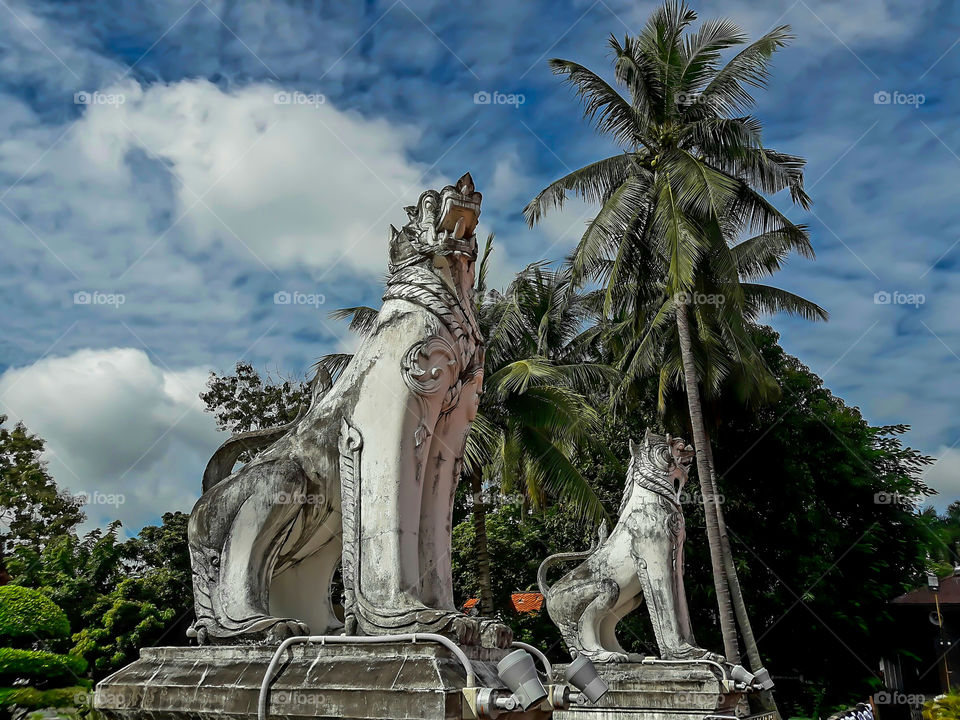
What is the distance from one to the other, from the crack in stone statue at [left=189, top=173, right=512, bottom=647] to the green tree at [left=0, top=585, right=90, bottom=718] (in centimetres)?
420

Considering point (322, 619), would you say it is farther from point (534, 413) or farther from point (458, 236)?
point (534, 413)

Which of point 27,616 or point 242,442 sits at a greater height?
point 242,442

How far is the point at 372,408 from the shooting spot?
4.07 m

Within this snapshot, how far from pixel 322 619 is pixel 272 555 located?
0.55m

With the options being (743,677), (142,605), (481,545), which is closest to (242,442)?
(743,677)

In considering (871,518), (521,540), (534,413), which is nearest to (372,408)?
(534,413)

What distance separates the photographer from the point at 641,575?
28.4 ft

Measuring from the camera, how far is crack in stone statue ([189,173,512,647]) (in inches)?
152

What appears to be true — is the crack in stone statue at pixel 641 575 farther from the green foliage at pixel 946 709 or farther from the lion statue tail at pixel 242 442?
the green foliage at pixel 946 709

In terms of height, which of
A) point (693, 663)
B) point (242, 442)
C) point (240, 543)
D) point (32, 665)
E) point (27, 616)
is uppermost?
point (242, 442)

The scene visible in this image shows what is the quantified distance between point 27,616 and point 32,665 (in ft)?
2.25

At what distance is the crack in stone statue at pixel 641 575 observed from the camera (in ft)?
27.8

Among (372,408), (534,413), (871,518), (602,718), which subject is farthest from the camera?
(871,518)

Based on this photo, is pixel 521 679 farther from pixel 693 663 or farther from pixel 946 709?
pixel 946 709
